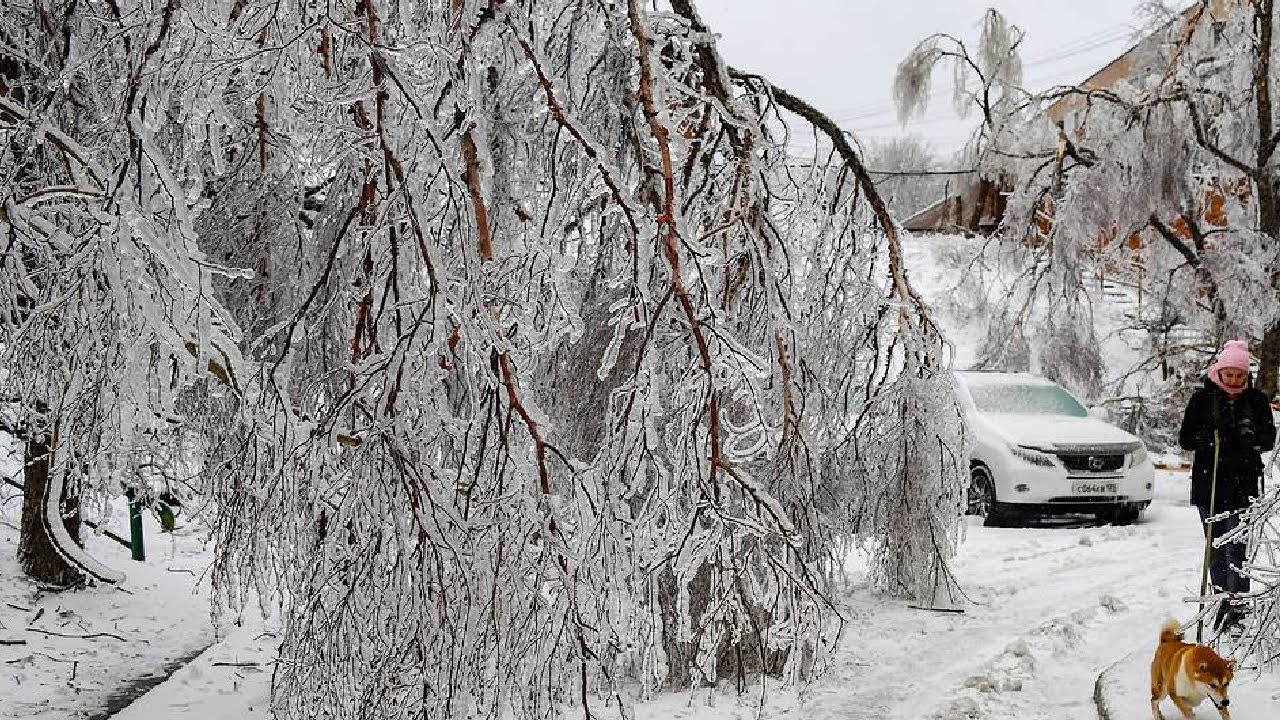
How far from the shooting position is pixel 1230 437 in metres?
6.08

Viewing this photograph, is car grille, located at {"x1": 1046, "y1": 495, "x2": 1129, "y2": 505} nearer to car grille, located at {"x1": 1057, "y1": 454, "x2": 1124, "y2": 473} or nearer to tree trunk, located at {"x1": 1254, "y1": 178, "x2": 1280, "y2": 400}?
car grille, located at {"x1": 1057, "y1": 454, "x2": 1124, "y2": 473}

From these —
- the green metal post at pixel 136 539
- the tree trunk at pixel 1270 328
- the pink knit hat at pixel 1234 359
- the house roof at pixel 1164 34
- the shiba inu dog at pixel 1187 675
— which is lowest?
the shiba inu dog at pixel 1187 675

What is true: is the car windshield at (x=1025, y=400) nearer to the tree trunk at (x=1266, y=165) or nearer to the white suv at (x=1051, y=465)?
the white suv at (x=1051, y=465)

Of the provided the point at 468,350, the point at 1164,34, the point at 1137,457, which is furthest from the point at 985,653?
the point at 1164,34

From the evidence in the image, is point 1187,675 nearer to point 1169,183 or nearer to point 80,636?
point 80,636

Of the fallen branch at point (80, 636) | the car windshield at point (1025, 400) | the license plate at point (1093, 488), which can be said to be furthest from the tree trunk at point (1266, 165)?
the fallen branch at point (80, 636)

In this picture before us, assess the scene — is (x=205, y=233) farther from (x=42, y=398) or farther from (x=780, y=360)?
(x=780, y=360)

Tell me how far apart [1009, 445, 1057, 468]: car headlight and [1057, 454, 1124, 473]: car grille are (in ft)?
0.38

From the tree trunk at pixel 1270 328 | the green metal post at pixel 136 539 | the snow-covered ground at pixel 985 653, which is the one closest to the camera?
the snow-covered ground at pixel 985 653

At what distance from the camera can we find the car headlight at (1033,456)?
10680 mm

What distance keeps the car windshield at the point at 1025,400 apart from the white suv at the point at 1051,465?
20mm

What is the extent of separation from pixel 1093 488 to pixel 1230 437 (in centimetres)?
495

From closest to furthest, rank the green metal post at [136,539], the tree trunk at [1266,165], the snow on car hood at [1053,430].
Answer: the green metal post at [136,539]
the snow on car hood at [1053,430]
the tree trunk at [1266,165]

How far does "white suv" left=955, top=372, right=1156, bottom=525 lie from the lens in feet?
35.1
